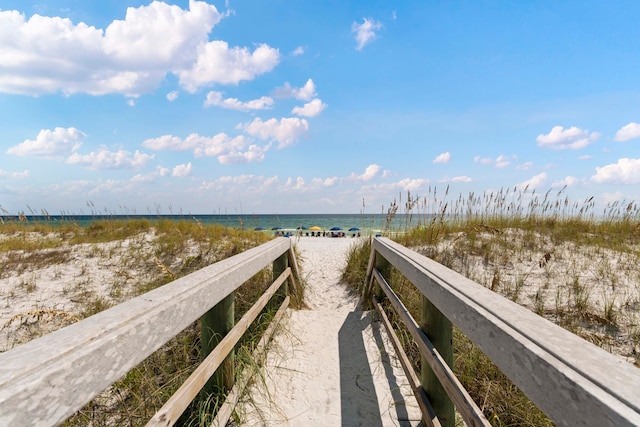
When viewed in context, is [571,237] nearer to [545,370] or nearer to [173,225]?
[545,370]

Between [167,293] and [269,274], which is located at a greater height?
[167,293]

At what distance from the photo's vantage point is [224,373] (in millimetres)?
2139

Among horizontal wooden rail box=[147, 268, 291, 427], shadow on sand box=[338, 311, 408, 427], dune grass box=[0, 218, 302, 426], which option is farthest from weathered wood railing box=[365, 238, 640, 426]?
dune grass box=[0, 218, 302, 426]

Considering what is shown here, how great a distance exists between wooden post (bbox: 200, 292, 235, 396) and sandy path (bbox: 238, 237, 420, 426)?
245 mm

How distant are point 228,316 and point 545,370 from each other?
5.63ft

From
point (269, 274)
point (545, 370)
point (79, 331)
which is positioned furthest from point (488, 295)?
point (269, 274)

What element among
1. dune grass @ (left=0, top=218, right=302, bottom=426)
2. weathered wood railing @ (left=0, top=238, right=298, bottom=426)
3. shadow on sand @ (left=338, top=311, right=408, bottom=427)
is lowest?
shadow on sand @ (left=338, top=311, right=408, bottom=427)

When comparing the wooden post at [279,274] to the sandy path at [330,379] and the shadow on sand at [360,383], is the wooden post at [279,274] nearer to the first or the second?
the sandy path at [330,379]

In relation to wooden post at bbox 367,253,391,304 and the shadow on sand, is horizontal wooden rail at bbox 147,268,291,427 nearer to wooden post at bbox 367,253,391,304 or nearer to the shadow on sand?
the shadow on sand

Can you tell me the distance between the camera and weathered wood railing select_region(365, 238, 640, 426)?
702 mm

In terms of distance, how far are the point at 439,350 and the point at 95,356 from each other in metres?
1.65

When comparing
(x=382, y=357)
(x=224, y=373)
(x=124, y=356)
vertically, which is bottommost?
(x=382, y=357)

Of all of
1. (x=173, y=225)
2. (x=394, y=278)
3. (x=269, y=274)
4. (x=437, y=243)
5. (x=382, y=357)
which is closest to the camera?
(x=382, y=357)

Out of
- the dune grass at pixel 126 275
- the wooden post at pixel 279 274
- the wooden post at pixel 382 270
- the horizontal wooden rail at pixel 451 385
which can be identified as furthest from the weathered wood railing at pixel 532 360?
the wooden post at pixel 279 274
